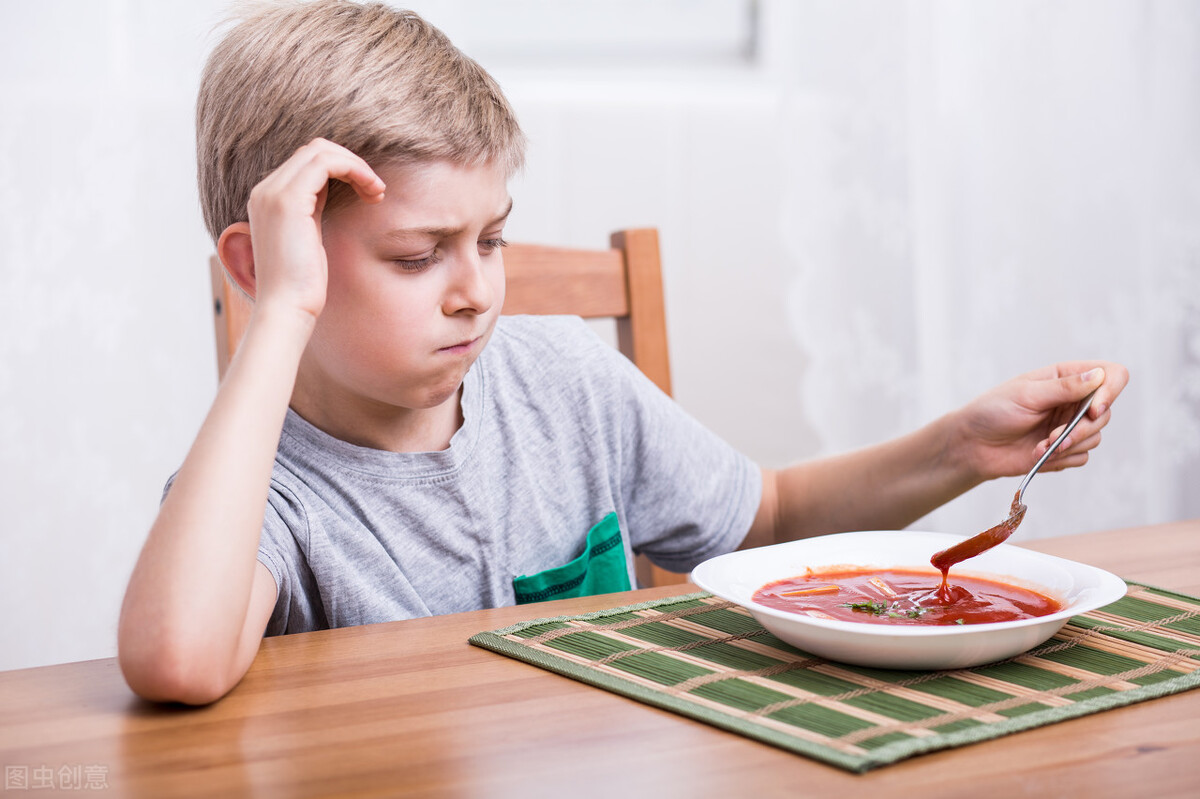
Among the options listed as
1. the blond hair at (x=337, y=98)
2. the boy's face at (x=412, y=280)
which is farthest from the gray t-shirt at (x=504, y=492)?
the blond hair at (x=337, y=98)

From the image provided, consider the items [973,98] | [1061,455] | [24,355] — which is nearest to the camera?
[1061,455]

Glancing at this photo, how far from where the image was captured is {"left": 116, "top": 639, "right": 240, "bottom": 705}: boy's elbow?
608 mm

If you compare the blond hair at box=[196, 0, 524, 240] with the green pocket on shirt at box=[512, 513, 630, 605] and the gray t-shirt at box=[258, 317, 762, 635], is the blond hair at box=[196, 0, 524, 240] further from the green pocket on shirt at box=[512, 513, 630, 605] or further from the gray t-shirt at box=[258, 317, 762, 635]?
the green pocket on shirt at box=[512, 513, 630, 605]

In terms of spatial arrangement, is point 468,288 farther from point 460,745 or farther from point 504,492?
point 460,745

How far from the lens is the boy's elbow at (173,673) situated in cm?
61

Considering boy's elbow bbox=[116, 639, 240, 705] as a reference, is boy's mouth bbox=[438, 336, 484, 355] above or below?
above

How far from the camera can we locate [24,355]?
5.24ft

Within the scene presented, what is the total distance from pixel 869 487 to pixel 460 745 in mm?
666

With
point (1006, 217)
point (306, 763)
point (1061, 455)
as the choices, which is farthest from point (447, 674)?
point (1006, 217)

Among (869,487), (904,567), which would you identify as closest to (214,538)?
(904,567)

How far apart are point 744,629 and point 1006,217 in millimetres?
Result: 1468

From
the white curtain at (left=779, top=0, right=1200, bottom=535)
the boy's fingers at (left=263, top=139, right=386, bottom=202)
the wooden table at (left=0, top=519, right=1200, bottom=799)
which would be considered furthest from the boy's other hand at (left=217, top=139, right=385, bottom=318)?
the white curtain at (left=779, top=0, right=1200, bottom=535)

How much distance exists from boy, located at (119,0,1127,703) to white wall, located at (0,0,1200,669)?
29.8 inches

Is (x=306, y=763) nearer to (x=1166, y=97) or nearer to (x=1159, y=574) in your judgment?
(x=1159, y=574)
